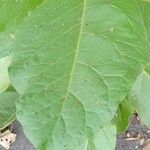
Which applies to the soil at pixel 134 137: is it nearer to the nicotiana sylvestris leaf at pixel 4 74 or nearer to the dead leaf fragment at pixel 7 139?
the dead leaf fragment at pixel 7 139

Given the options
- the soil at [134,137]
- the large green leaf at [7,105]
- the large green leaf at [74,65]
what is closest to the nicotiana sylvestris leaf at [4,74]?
the large green leaf at [7,105]

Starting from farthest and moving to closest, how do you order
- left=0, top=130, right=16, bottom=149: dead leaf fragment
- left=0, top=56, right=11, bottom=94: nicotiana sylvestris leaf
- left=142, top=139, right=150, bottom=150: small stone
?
left=0, top=130, right=16, bottom=149: dead leaf fragment, left=142, top=139, right=150, bottom=150: small stone, left=0, top=56, right=11, bottom=94: nicotiana sylvestris leaf

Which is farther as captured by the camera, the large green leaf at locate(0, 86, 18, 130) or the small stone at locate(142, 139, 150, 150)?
the small stone at locate(142, 139, 150, 150)

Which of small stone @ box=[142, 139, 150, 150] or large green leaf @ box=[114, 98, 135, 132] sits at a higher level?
large green leaf @ box=[114, 98, 135, 132]

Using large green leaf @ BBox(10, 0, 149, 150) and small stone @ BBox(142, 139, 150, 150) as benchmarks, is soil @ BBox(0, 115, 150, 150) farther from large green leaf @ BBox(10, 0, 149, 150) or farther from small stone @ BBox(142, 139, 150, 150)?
large green leaf @ BBox(10, 0, 149, 150)

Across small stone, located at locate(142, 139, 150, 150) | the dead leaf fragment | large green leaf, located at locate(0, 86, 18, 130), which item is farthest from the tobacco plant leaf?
the dead leaf fragment

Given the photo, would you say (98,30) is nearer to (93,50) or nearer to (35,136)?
(93,50)

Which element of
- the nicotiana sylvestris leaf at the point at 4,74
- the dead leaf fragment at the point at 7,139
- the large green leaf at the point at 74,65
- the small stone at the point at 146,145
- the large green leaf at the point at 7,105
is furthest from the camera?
the dead leaf fragment at the point at 7,139
